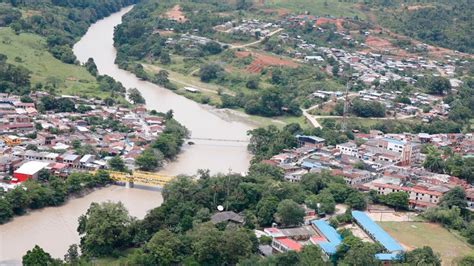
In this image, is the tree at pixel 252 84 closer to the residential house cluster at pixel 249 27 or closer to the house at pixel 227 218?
the residential house cluster at pixel 249 27

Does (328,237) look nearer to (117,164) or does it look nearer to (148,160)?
(148,160)

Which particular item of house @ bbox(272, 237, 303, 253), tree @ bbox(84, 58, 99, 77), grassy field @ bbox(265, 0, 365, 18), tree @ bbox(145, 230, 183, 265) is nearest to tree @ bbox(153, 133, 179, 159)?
house @ bbox(272, 237, 303, 253)

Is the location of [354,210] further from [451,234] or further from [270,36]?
[270,36]

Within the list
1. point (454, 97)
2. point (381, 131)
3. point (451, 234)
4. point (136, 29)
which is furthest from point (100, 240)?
point (136, 29)

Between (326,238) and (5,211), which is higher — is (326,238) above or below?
below

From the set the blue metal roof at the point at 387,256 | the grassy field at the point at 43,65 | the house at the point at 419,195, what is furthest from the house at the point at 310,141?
the grassy field at the point at 43,65

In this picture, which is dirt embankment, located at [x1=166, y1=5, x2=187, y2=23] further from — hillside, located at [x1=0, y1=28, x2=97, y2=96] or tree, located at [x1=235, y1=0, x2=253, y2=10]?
hillside, located at [x1=0, y1=28, x2=97, y2=96]

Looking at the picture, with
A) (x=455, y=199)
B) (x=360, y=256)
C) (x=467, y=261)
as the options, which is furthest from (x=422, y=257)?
(x=455, y=199)
